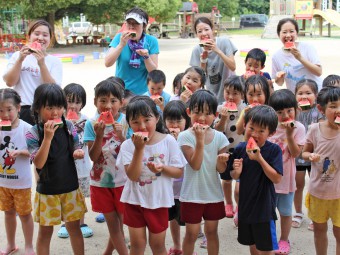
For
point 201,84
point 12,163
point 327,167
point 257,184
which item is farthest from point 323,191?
point 12,163

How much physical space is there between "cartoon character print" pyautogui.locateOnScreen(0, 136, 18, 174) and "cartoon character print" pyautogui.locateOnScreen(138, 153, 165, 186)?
1.28m

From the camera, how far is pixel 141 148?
122 inches

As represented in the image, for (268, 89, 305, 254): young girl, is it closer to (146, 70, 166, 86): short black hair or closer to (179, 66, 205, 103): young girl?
(179, 66, 205, 103): young girl

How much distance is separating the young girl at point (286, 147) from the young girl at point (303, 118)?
22.5 inches

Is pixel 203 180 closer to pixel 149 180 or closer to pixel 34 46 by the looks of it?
pixel 149 180

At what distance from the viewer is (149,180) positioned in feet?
10.8

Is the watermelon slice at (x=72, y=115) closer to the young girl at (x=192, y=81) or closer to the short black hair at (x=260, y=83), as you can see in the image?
the young girl at (x=192, y=81)

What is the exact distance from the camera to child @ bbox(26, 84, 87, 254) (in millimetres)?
3484

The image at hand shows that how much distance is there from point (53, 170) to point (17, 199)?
66 centimetres

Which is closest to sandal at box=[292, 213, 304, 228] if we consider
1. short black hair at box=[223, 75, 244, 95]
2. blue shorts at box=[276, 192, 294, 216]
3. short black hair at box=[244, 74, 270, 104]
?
blue shorts at box=[276, 192, 294, 216]

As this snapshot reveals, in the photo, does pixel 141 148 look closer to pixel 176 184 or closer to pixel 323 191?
pixel 176 184

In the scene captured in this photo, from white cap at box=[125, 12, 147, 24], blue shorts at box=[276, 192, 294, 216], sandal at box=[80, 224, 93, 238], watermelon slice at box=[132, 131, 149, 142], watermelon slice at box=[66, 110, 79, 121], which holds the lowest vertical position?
sandal at box=[80, 224, 93, 238]

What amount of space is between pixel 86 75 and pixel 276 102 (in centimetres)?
1302

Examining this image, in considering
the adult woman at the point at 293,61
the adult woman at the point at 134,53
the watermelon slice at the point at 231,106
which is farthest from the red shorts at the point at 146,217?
the adult woman at the point at 293,61
